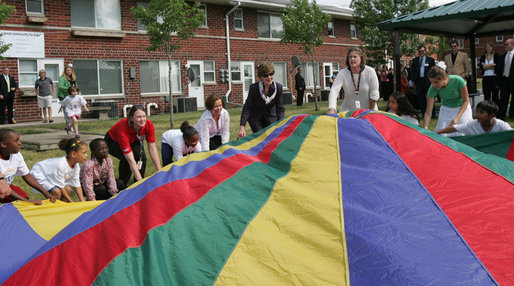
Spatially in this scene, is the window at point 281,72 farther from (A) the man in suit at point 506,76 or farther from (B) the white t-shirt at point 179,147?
(B) the white t-shirt at point 179,147

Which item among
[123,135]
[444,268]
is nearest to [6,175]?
[123,135]

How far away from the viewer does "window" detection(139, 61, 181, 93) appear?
19.9 metres

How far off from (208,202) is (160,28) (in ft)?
39.6

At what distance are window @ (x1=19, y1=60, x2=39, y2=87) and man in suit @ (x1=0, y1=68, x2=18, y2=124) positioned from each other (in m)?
1.21

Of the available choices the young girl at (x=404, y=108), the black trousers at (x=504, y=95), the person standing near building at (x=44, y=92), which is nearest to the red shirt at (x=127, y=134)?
the young girl at (x=404, y=108)

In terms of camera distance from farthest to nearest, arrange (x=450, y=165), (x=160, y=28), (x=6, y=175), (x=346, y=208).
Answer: (x=160, y=28)
(x=6, y=175)
(x=450, y=165)
(x=346, y=208)

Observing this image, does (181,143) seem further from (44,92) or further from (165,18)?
(44,92)

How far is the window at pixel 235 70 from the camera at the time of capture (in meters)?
22.7

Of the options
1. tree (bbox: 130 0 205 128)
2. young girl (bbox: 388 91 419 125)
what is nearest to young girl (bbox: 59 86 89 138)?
tree (bbox: 130 0 205 128)

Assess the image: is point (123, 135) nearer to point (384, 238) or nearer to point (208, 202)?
point (208, 202)

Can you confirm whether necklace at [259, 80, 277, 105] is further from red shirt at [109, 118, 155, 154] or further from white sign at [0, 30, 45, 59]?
white sign at [0, 30, 45, 59]

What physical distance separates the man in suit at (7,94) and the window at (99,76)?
2.85 meters

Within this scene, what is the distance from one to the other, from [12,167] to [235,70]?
18.3m

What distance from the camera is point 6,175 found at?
4.82m
